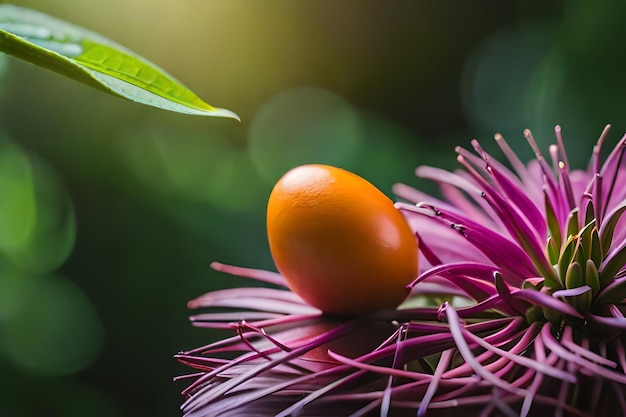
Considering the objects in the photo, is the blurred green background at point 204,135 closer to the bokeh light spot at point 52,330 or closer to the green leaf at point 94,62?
the bokeh light spot at point 52,330

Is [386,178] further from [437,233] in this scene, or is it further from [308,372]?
[308,372]

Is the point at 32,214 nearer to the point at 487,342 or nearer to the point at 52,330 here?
the point at 52,330

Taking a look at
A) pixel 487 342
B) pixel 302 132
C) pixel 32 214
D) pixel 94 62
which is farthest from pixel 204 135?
pixel 487 342

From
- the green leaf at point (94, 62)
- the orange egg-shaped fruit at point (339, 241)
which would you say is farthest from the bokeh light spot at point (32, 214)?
the orange egg-shaped fruit at point (339, 241)

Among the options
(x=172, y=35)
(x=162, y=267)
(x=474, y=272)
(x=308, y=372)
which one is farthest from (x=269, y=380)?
(x=172, y=35)

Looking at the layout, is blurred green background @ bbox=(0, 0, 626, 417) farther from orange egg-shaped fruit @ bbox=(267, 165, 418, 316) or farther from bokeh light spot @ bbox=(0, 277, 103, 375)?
orange egg-shaped fruit @ bbox=(267, 165, 418, 316)

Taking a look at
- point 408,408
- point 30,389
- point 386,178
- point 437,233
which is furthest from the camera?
point 386,178
